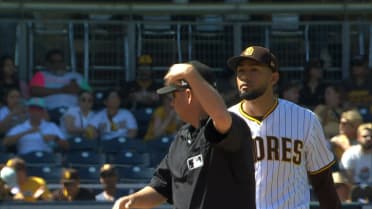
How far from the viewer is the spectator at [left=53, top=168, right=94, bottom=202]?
32.9 feet

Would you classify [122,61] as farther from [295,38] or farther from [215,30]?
[295,38]

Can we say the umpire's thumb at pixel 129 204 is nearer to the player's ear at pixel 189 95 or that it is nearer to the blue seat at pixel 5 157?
the player's ear at pixel 189 95

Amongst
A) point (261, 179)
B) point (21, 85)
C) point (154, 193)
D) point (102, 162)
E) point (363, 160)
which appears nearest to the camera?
point (154, 193)

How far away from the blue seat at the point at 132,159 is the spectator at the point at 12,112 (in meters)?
1.27

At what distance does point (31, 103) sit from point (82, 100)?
648 millimetres

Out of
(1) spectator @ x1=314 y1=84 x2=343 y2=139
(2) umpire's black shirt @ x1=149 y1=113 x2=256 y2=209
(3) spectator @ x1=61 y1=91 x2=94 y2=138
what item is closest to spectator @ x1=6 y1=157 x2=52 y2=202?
(3) spectator @ x1=61 y1=91 x2=94 y2=138

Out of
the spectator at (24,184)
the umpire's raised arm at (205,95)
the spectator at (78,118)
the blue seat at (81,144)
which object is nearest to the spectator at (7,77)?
the spectator at (78,118)

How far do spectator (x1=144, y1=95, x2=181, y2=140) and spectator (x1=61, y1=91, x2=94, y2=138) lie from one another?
2.25 ft

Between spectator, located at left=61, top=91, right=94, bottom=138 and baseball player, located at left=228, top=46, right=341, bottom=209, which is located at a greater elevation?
baseball player, located at left=228, top=46, right=341, bottom=209

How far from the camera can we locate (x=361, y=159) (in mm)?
10828

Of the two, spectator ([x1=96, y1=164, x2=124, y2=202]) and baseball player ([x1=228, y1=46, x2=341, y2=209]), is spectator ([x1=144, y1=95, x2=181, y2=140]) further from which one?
baseball player ([x1=228, y1=46, x2=341, y2=209])

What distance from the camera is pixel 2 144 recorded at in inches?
465

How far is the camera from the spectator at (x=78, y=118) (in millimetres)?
12219

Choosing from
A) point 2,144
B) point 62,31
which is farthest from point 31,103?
point 62,31
